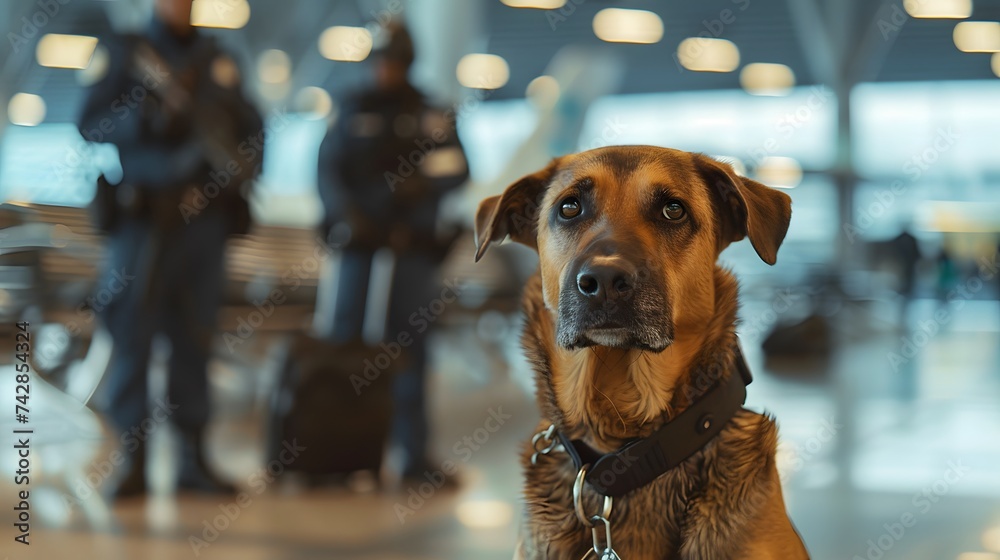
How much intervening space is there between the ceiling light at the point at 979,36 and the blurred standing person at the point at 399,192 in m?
11.0

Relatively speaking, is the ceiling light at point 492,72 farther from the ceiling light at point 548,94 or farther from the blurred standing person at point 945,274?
the blurred standing person at point 945,274

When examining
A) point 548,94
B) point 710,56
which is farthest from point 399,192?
point 710,56

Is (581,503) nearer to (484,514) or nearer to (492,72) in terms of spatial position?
(484,514)

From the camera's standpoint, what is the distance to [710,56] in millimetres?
14531

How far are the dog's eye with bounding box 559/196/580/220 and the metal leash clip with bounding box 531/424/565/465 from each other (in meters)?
0.42

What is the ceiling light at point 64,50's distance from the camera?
472cm

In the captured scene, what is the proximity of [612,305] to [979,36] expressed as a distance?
1306cm

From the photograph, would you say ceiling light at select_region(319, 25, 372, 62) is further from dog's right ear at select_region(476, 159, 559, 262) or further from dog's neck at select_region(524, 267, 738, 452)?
dog's neck at select_region(524, 267, 738, 452)

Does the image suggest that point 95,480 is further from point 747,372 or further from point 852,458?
point 852,458

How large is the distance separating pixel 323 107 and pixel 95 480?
14032 mm

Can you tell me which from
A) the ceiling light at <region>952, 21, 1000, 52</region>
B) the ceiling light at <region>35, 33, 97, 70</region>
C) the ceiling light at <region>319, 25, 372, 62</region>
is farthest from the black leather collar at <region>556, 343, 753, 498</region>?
the ceiling light at <region>952, 21, 1000, 52</region>

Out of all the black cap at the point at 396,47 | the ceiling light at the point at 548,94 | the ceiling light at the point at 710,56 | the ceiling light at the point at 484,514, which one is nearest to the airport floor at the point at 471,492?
the ceiling light at the point at 484,514

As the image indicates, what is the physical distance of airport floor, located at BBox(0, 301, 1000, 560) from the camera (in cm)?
293

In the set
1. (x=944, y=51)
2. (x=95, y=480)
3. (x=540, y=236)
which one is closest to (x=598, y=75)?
(x=944, y=51)
